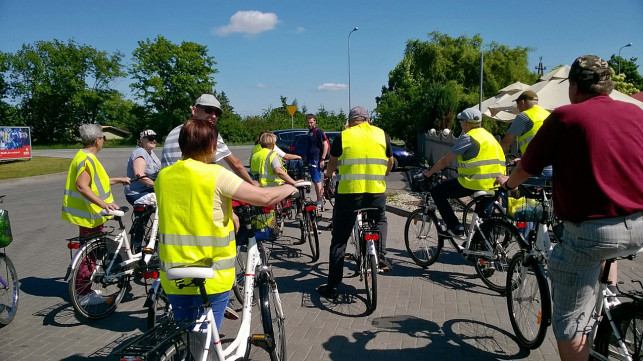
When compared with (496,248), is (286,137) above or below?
above

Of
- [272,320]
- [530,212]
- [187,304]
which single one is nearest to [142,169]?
[272,320]

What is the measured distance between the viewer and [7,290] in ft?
14.7

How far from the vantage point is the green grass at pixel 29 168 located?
64.9 ft

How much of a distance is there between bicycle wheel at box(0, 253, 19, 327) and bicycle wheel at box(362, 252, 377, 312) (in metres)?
3.39

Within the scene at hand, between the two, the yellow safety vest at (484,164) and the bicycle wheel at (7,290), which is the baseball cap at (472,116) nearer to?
the yellow safety vest at (484,164)

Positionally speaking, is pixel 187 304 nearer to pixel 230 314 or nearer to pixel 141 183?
pixel 230 314

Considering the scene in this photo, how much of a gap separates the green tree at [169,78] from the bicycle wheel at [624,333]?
56.1m

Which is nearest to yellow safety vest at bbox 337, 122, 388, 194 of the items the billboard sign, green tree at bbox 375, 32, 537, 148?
green tree at bbox 375, 32, 537, 148

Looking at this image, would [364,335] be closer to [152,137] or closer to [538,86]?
[152,137]

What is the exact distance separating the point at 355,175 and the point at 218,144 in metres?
1.45

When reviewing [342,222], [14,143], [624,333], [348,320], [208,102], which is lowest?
[348,320]

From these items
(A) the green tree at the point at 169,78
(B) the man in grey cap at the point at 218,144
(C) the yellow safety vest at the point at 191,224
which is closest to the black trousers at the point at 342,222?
(B) the man in grey cap at the point at 218,144

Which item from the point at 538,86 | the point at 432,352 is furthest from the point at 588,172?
the point at 538,86

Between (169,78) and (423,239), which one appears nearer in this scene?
(423,239)
